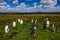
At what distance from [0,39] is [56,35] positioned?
138cm

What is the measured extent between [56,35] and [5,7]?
1.60 meters

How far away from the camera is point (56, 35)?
4312mm

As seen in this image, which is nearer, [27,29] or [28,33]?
[28,33]

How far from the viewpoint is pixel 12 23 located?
4668 millimetres

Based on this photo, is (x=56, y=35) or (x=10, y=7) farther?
(x=10, y=7)

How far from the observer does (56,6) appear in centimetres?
475

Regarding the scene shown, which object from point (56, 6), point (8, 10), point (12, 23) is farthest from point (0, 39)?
point (56, 6)

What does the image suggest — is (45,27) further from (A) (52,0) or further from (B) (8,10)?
(B) (8,10)

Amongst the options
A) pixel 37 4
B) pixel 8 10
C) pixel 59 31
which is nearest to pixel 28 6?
pixel 37 4

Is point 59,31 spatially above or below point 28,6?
below

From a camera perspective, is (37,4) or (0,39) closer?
(0,39)

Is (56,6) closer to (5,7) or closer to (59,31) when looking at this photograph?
(59,31)

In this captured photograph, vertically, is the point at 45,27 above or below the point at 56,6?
below

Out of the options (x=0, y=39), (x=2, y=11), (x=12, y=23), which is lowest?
(x=0, y=39)
